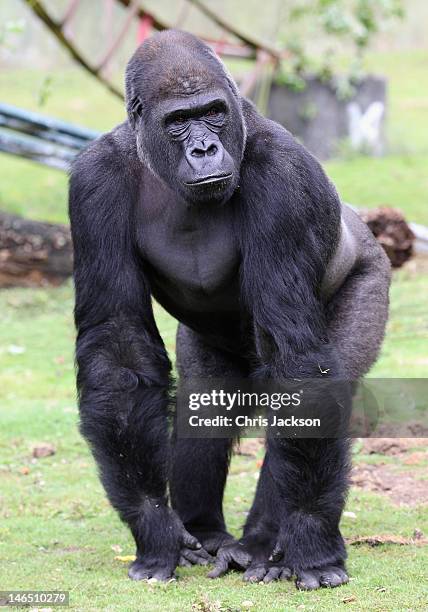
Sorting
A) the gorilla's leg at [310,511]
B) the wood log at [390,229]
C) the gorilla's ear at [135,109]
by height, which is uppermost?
the gorilla's ear at [135,109]

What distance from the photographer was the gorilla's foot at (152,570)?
4.20 m

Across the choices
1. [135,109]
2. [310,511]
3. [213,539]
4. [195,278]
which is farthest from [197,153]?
[213,539]

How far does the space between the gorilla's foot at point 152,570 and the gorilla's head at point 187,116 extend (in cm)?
144

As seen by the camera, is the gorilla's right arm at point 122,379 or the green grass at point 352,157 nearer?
the gorilla's right arm at point 122,379

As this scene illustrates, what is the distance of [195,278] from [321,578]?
1.29m

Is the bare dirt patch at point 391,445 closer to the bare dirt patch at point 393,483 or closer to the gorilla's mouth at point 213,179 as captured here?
the bare dirt patch at point 393,483

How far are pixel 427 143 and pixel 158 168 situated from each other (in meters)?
13.1

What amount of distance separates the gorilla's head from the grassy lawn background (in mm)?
1525

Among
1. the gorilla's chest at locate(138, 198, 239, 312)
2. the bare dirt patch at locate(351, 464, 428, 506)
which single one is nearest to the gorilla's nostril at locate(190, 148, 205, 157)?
the gorilla's chest at locate(138, 198, 239, 312)

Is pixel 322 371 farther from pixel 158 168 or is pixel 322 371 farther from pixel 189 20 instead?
pixel 189 20

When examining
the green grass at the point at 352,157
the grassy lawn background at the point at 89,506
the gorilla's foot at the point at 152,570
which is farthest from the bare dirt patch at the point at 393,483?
the green grass at the point at 352,157

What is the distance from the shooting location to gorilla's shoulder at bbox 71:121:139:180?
4.34 metres

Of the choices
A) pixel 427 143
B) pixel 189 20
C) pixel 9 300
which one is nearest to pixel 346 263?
pixel 9 300

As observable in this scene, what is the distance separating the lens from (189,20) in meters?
20.6
